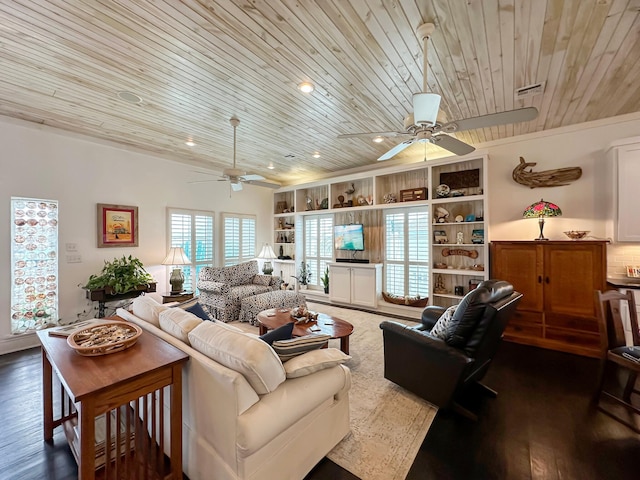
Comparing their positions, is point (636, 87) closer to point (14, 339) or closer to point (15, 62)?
point (15, 62)

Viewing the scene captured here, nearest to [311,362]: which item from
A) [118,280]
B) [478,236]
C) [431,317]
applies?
[431,317]

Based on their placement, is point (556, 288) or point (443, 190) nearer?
point (556, 288)

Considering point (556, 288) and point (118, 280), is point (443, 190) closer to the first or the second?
point (556, 288)

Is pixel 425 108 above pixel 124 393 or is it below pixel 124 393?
above

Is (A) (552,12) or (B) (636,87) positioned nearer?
(A) (552,12)

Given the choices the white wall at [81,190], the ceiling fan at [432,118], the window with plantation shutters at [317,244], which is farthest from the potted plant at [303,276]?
the ceiling fan at [432,118]

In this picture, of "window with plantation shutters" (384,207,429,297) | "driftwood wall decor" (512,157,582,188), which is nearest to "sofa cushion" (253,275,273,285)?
"window with plantation shutters" (384,207,429,297)

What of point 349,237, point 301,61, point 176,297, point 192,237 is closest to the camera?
point 301,61

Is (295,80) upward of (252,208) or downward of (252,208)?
upward

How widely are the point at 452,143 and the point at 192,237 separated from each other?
4.92 meters

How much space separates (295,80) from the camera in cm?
279

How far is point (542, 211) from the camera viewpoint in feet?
12.3

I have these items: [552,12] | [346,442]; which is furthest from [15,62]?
A: [552,12]

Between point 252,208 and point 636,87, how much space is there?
6.45 m
